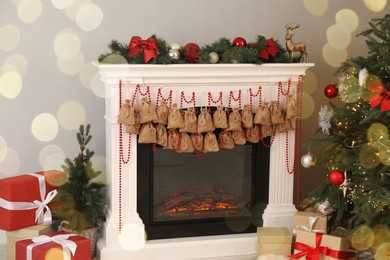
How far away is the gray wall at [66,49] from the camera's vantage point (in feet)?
13.2

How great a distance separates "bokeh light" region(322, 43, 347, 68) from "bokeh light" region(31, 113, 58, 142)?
2.15 metres

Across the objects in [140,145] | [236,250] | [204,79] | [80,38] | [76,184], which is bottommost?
[236,250]

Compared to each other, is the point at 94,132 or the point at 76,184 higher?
the point at 94,132

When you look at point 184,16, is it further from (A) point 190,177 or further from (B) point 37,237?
(B) point 37,237

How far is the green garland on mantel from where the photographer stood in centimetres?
365

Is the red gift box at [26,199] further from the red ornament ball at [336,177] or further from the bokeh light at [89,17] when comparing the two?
the red ornament ball at [336,177]

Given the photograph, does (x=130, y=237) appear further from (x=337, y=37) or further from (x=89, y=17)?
(x=337, y=37)

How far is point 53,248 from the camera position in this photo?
3.33 m

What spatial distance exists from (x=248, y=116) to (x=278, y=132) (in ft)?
0.88

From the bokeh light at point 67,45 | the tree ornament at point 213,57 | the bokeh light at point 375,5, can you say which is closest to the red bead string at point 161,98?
the tree ornament at point 213,57

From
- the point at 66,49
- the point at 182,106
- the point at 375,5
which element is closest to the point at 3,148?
the point at 66,49

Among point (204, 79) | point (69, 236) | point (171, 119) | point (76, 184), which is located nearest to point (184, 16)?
point (204, 79)

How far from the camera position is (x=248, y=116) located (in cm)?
384

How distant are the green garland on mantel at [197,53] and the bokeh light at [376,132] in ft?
2.75
